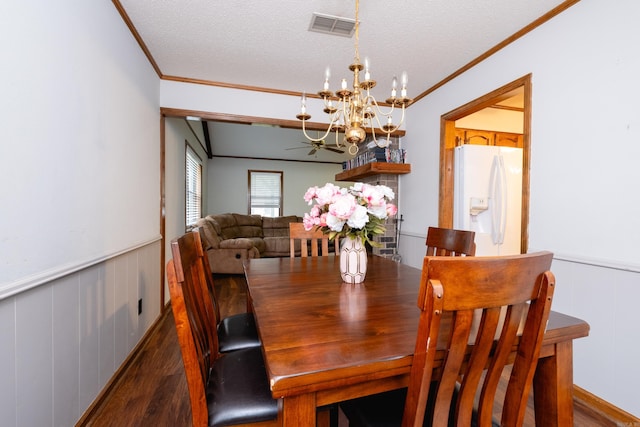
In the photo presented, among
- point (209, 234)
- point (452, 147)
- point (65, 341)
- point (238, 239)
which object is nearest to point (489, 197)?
point (452, 147)

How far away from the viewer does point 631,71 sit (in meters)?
1.59

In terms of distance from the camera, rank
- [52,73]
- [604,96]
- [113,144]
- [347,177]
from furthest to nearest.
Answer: [347,177] → [113,144] → [604,96] → [52,73]

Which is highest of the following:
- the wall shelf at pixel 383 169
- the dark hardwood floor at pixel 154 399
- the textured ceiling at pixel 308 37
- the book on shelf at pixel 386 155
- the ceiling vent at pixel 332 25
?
the textured ceiling at pixel 308 37

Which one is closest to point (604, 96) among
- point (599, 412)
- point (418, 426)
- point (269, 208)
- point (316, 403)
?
point (599, 412)

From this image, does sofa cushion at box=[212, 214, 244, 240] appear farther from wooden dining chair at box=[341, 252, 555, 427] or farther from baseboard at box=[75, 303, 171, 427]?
wooden dining chair at box=[341, 252, 555, 427]

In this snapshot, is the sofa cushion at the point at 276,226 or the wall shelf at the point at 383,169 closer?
the wall shelf at the point at 383,169

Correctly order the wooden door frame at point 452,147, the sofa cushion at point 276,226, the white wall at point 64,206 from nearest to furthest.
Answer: the white wall at point 64,206 < the wooden door frame at point 452,147 < the sofa cushion at point 276,226

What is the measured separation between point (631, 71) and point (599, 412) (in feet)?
6.36

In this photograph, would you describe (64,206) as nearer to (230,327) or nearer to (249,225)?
(230,327)

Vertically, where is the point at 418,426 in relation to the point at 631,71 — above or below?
below

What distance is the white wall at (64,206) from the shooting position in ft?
3.44

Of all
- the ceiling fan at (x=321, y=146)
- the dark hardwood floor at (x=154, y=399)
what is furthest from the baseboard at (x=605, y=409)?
the ceiling fan at (x=321, y=146)

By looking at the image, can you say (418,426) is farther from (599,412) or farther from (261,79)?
(261,79)

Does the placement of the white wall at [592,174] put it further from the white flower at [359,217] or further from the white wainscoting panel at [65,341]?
the white wainscoting panel at [65,341]
